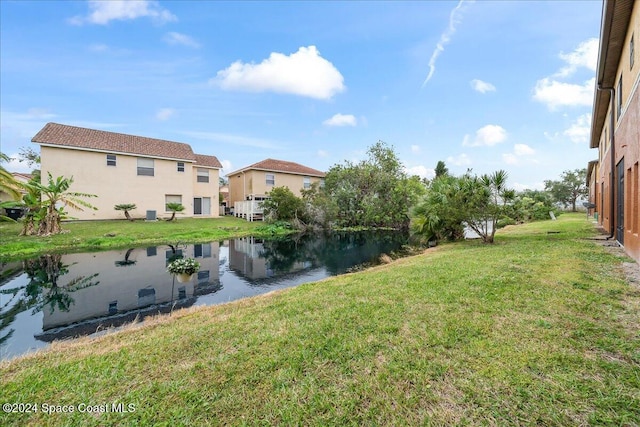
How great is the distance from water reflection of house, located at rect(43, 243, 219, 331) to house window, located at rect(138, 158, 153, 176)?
13.7 m

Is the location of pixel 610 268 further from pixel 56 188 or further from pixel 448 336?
pixel 56 188

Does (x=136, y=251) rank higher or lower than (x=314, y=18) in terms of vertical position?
lower

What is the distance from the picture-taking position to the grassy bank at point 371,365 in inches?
102

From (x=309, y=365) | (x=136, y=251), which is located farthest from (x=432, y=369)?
(x=136, y=251)

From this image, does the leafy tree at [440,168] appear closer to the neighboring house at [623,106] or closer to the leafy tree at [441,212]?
the leafy tree at [441,212]

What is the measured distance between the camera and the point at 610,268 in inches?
276

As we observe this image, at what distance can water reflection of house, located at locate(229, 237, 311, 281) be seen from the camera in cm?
1053

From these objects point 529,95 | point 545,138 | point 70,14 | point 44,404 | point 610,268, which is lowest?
point 44,404

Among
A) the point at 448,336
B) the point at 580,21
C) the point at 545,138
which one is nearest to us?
the point at 448,336

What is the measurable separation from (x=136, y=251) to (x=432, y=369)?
1430 centimetres

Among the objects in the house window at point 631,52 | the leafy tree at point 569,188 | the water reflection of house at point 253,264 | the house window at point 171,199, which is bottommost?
the water reflection of house at point 253,264

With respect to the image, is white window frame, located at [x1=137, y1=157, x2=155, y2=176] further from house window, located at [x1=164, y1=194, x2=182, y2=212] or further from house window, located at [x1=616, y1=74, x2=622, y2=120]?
house window, located at [x1=616, y1=74, x2=622, y2=120]

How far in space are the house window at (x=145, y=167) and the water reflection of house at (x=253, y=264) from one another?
42.8 ft

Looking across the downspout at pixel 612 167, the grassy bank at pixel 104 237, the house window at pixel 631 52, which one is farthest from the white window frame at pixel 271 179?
the house window at pixel 631 52
